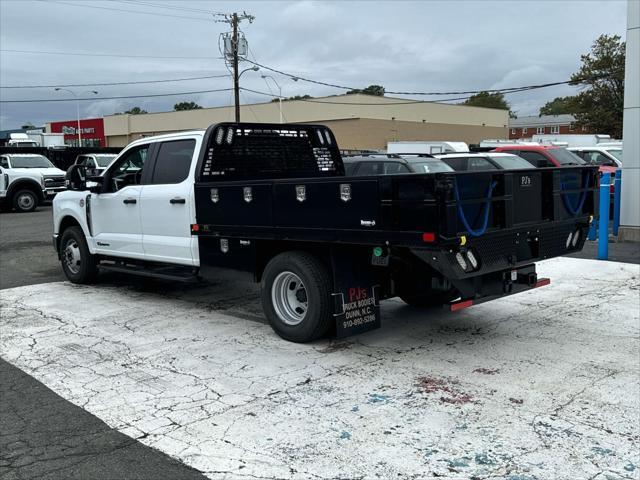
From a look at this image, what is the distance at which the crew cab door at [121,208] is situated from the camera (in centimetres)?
829

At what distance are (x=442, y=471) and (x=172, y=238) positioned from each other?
4790mm

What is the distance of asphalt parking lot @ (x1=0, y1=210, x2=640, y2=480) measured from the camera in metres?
3.99

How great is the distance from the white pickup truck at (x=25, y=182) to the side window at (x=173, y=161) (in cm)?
1654

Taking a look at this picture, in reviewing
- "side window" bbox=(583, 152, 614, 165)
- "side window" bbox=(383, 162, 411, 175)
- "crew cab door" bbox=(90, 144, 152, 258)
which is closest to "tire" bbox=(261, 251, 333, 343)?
"crew cab door" bbox=(90, 144, 152, 258)

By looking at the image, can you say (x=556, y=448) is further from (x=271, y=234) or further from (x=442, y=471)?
(x=271, y=234)

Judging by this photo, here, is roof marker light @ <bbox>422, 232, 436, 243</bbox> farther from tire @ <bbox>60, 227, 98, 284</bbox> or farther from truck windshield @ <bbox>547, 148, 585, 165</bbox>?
truck windshield @ <bbox>547, 148, 585, 165</bbox>

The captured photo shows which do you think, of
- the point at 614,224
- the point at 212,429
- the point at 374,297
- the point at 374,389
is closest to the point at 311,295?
the point at 374,297

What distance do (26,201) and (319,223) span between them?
20.2 m

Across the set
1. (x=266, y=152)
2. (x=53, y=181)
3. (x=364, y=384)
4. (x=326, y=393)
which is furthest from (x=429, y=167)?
(x=53, y=181)

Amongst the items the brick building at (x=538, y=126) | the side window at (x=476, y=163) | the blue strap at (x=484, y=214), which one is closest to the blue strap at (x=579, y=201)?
the blue strap at (x=484, y=214)

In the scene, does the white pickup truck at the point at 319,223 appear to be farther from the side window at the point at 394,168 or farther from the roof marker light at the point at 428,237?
the side window at the point at 394,168

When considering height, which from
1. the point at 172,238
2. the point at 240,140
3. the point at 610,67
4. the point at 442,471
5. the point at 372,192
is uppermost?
the point at 610,67

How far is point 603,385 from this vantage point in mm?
5203

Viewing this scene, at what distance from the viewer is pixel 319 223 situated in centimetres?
584
